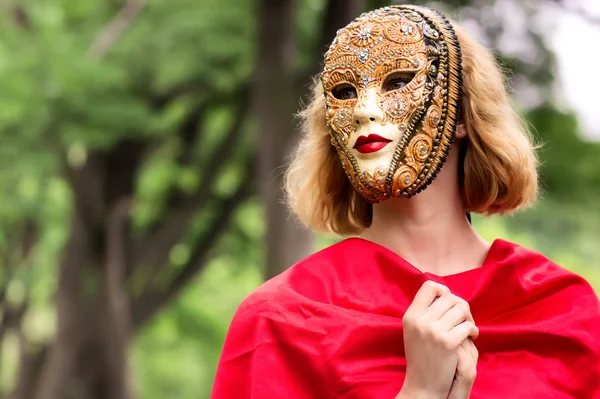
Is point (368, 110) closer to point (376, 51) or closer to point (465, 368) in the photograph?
point (376, 51)

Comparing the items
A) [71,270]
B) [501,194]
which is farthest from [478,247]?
[71,270]

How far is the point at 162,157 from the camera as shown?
49.4 feet

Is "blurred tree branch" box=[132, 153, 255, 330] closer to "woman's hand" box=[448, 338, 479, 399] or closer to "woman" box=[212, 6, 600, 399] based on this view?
"woman" box=[212, 6, 600, 399]

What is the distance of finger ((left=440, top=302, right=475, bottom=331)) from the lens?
2861 millimetres

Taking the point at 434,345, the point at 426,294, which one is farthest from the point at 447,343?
the point at 426,294

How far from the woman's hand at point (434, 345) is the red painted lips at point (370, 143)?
46 cm

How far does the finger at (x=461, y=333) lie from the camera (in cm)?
285

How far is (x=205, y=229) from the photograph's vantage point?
49.0 ft

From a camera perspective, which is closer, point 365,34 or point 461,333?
point 461,333

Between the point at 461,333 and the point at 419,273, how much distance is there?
0.82 ft

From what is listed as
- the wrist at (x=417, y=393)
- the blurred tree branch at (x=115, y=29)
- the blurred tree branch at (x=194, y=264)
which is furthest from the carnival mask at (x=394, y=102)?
the blurred tree branch at (x=194, y=264)

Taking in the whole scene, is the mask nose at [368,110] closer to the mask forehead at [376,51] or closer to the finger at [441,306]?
the mask forehead at [376,51]

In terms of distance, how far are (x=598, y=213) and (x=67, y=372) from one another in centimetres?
708

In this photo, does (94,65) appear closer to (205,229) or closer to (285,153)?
(285,153)
